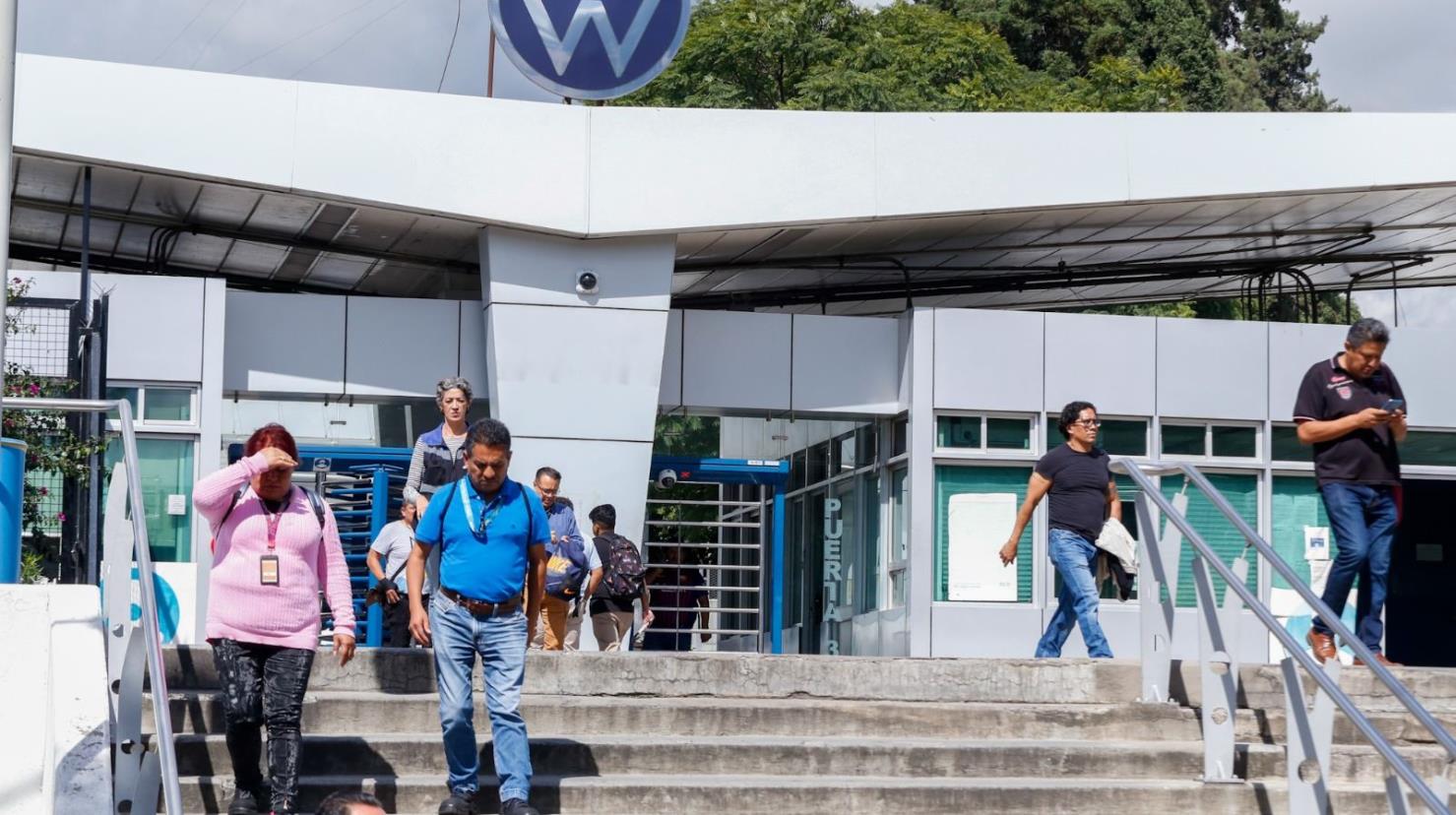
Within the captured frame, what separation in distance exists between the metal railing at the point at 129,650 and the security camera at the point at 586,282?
364 inches

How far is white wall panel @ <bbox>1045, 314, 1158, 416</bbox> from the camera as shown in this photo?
18.6m

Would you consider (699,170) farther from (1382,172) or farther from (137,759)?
(137,759)

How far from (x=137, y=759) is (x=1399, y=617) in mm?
18782

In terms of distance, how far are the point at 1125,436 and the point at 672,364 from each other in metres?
4.65

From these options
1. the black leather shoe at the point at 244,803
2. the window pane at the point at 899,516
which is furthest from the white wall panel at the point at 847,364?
the black leather shoe at the point at 244,803

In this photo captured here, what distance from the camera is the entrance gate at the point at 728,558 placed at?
61.0 ft

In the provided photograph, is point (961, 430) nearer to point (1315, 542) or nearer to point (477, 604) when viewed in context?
point (1315, 542)

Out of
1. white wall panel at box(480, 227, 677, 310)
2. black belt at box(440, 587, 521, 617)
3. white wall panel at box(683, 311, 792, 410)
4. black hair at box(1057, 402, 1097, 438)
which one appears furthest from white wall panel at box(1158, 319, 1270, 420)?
black belt at box(440, 587, 521, 617)

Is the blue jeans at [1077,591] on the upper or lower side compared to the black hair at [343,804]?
upper

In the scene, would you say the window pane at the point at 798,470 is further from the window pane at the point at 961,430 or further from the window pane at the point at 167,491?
the window pane at the point at 167,491

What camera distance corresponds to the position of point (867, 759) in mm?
8578

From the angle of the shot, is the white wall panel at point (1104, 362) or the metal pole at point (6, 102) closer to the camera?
the metal pole at point (6, 102)

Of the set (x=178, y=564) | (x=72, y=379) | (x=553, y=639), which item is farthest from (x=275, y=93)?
(x=553, y=639)

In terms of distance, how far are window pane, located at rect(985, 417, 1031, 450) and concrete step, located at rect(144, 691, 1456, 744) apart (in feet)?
31.1
